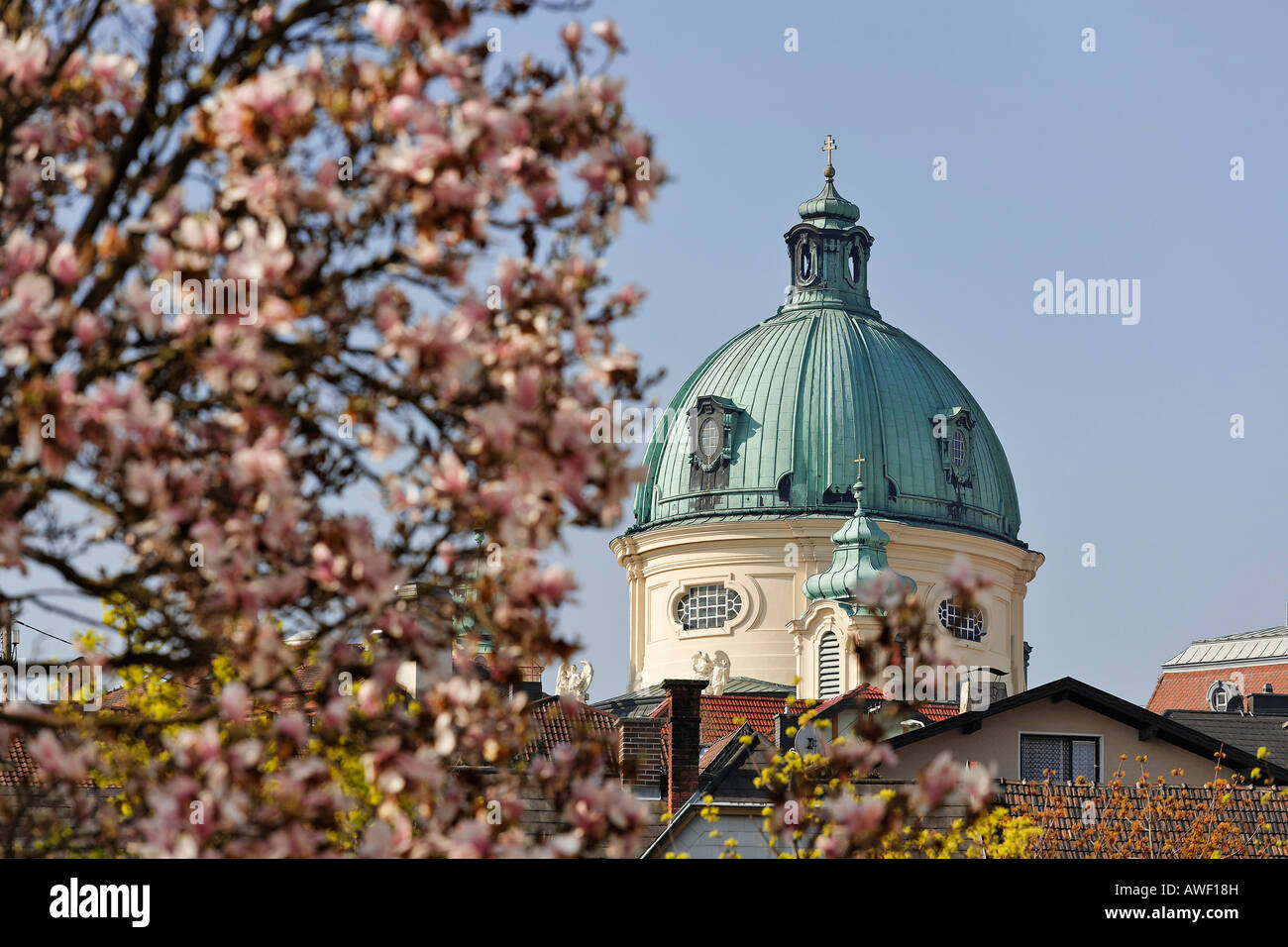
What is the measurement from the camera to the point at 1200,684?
93.4 metres

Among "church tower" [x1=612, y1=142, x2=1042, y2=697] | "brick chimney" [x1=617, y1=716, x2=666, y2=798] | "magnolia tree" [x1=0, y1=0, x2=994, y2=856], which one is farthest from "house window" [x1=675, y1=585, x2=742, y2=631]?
"magnolia tree" [x1=0, y1=0, x2=994, y2=856]

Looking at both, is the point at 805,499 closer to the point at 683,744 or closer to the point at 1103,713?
the point at 683,744

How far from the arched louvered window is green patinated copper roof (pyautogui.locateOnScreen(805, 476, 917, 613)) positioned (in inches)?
61.6

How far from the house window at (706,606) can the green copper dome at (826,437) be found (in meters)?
2.97

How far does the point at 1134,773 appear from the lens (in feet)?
111

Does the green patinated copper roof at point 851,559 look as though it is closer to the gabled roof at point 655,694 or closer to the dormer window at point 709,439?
the gabled roof at point 655,694

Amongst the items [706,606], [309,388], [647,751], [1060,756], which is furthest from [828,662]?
[309,388]

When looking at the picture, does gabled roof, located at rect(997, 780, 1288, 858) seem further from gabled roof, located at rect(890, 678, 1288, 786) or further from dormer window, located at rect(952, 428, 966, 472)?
dormer window, located at rect(952, 428, 966, 472)
